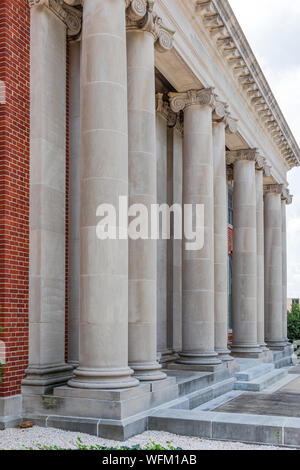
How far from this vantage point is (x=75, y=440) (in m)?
10.7

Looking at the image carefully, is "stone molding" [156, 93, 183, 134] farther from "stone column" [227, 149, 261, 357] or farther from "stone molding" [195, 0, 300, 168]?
"stone column" [227, 149, 261, 357]

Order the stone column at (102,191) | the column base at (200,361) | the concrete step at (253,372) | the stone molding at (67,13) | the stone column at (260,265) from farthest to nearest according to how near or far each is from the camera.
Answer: the stone column at (260,265), the concrete step at (253,372), the column base at (200,361), the stone molding at (67,13), the stone column at (102,191)

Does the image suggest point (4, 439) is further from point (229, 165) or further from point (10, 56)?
point (229, 165)

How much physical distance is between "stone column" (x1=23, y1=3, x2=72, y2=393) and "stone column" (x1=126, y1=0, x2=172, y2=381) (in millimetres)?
1672

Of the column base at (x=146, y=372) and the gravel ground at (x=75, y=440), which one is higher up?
the column base at (x=146, y=372)

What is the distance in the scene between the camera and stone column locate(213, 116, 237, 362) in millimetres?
21531

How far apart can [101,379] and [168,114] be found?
43.2 feet

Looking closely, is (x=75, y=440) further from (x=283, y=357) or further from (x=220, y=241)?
(x=283, y=357)

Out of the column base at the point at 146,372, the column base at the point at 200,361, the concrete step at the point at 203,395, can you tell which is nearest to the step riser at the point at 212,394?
the concrete step at the point at 203,395

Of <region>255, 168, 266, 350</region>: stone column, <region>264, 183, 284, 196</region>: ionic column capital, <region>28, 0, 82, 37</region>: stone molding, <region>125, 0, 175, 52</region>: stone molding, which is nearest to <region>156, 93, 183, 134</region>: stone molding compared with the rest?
<region>125, 0, 175, 52</region>: stone molding

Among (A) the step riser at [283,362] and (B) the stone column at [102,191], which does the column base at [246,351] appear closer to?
(A) the step riser at [283,362]

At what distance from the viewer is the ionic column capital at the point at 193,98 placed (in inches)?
800
